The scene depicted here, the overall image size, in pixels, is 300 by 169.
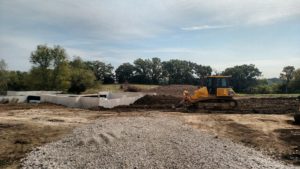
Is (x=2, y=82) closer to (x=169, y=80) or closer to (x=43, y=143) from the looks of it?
→ (x=43, y=143)

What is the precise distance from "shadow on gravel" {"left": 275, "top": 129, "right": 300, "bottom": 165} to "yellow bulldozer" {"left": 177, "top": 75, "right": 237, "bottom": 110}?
757 cm

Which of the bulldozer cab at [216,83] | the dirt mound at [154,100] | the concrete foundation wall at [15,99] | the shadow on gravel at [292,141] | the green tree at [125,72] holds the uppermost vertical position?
the green tree at [125,72]

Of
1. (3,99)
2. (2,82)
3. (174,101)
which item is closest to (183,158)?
(174,101)

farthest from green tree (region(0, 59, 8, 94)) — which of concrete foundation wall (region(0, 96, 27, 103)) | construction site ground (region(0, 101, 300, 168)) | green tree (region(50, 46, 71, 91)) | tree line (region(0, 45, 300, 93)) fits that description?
construction site ground (region(0, 101, 300, 168))

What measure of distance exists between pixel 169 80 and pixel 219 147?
78028mm

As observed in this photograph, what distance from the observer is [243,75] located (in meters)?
80.4

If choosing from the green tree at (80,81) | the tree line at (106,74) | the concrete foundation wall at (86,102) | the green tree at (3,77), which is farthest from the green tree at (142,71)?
the concrete foundation wall at (86,102)

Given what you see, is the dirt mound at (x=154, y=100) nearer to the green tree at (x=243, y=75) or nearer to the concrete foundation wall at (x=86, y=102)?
the concrete foundation wall at (x=86, y=102)

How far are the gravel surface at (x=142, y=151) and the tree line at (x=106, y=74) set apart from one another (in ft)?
34.6

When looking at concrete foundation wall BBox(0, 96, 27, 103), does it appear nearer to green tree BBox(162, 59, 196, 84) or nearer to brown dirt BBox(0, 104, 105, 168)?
brown dirt BBox(0, 104, 105, 168)

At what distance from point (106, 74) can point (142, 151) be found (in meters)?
75.8

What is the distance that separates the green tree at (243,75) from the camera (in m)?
79.2

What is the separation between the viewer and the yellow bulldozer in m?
20.8

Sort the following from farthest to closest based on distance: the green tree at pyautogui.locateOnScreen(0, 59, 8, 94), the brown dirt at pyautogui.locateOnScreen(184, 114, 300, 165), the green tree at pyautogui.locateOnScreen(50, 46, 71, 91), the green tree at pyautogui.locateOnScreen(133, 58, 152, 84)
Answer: the green tree at pyautogui.locateOnScreen(133, 58, 152, 84) → the green tree at pyautogui.locateOnScreen(50, 46, 71, 91) → the green tree at pyautogui.locateOnScreen(0, 59, 8, 94) → the brown dirt at pyautogui.locateOnScreen(184, 114, 300, 165)
